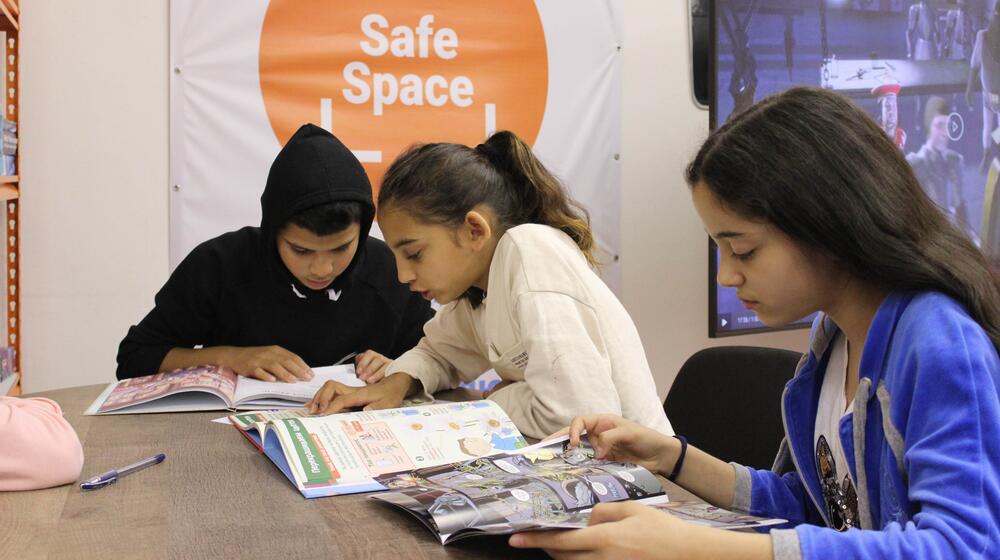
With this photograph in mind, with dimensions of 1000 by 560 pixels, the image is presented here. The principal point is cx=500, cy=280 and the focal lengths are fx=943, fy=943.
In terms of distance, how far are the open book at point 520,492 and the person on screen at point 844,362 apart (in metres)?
0.05

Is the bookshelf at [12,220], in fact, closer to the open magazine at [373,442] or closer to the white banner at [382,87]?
the white banner at [382,87]

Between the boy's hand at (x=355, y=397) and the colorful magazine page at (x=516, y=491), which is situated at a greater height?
the boy's hand at (x=355, y=397)

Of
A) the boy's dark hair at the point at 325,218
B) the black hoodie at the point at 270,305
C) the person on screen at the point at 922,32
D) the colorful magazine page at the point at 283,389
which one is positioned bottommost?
the colorful magazine page at the point at 283,389

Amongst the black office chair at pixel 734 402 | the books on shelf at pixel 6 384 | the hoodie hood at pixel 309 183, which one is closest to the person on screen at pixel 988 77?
the black office chair at pixel 734 402

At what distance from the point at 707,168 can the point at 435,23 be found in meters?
2.11

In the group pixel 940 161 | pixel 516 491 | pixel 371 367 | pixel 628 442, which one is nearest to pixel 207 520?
pixel 516 491

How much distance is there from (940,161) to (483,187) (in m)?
2.20

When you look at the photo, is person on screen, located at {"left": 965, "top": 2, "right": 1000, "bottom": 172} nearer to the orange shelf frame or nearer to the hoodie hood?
the hoodie hood

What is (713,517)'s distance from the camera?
0.85m

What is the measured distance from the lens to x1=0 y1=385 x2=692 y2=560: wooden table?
2.74 feet

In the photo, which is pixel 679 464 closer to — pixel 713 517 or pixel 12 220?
pixel 713 517

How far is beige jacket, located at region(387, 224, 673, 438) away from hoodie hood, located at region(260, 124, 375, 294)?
1.45ft

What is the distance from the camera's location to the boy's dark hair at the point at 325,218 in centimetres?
186

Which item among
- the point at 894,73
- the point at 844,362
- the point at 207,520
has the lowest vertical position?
the point at 207,520
